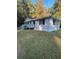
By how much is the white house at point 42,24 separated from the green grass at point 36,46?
0.05 meters

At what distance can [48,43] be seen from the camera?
165 centimetres

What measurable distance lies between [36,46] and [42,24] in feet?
0.77

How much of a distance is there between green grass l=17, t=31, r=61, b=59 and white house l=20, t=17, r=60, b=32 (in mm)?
51

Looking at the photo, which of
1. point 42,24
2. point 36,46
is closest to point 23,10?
point 42,24

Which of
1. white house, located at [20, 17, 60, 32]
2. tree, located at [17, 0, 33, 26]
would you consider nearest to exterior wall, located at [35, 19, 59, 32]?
white house, located at [20, 17, 60, 32]

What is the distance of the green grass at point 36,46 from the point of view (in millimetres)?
1608

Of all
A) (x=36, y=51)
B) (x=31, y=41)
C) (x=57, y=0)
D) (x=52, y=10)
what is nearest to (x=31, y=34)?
(x=31, y=41)

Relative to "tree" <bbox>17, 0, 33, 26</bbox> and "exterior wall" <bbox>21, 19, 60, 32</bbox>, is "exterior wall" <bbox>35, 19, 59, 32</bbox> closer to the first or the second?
"exterior wall" <bbox>21, 19, 60, 32</bbox>

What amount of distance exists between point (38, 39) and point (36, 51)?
124mm

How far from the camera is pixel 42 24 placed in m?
1.65

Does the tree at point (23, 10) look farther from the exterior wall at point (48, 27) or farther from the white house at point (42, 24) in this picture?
the exterior wall at point (48, 27)

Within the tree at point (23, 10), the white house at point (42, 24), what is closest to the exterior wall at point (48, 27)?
the white house at point (42, 24)
